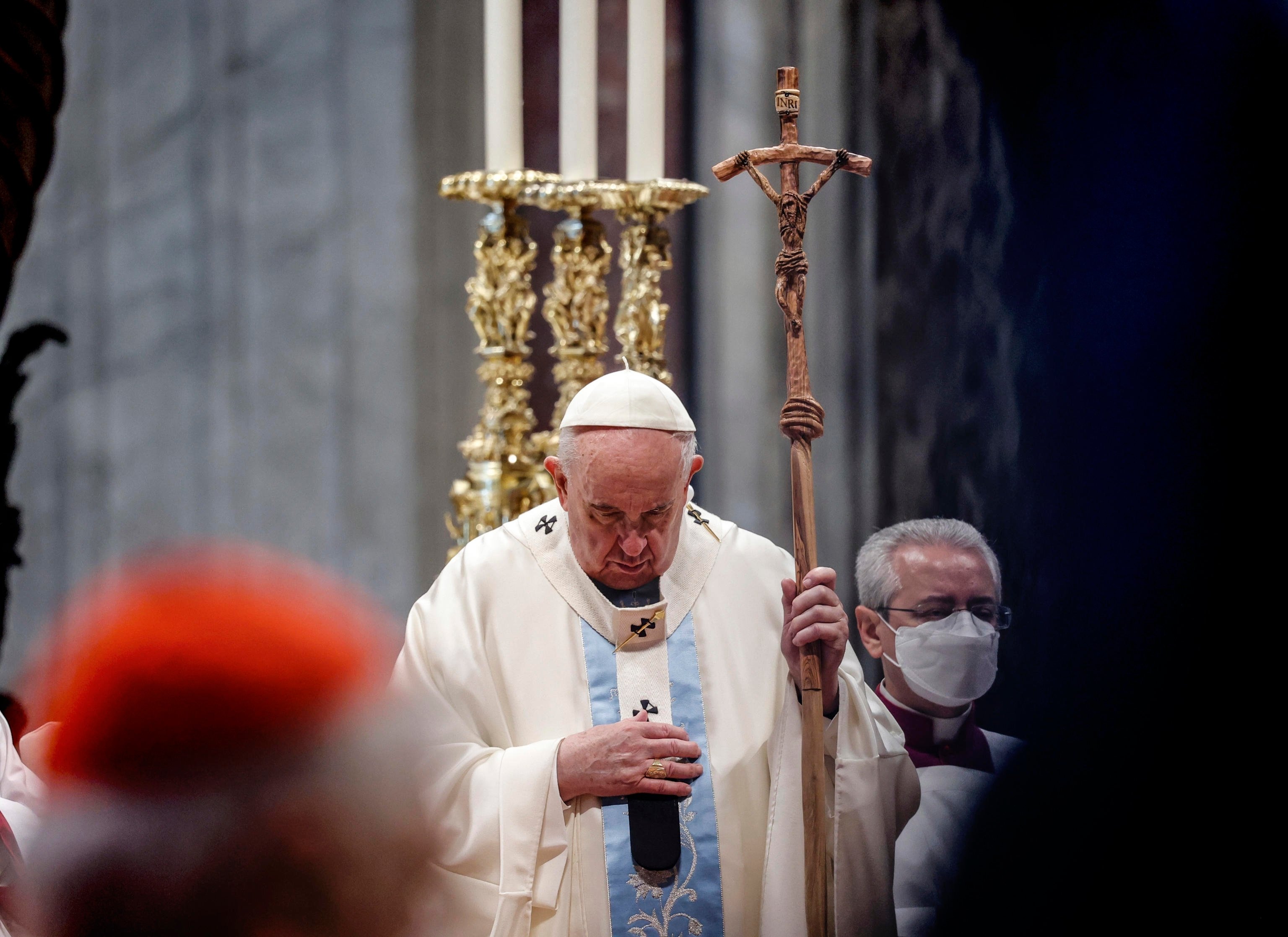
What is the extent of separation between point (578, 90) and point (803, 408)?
142 centimetres

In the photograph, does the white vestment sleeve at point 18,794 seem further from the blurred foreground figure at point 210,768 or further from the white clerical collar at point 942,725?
the white clerical collar at point 942,725

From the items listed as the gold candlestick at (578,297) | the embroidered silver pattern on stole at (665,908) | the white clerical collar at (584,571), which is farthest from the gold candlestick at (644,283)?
the embroidered silver pattern on stole at (665,908)

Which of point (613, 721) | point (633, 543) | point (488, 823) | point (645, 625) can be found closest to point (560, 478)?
point (633, 543)

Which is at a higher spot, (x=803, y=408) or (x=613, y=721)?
(x=803, y=408)

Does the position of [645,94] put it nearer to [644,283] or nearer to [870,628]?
[644,283]

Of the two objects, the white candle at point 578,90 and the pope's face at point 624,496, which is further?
the white candle at point 578,90

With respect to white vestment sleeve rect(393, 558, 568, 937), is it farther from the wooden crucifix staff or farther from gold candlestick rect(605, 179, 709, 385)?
gold candlestick rect(605, 179, 709, 385)

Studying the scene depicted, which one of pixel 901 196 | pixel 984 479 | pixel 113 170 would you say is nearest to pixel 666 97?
pixel 901 196

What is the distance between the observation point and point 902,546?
8.66 ft

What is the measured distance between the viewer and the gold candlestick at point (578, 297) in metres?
3.21

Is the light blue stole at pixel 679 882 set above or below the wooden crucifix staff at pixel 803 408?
below

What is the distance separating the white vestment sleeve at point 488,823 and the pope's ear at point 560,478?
0.42m

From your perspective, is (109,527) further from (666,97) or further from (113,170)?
(666,97)

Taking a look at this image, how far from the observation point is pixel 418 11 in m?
4.15
